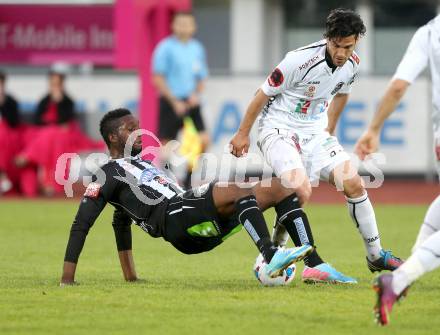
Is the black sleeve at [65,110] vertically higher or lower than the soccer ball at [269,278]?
lower

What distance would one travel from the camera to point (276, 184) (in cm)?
816

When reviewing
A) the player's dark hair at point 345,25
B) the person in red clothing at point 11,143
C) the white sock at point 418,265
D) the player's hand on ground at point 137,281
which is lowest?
the person in red clothing at point 11,143

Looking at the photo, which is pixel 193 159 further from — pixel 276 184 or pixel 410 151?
pixel 276 184

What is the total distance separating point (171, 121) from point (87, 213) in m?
8.82

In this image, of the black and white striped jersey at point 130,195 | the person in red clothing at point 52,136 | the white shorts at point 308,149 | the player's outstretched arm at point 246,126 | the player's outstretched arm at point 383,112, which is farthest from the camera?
the person in red clothing at point 52,136

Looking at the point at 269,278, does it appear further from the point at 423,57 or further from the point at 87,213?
the point at 423,57

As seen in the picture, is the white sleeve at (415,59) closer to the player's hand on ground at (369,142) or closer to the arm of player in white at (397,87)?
the arm of player in white at (397,87)

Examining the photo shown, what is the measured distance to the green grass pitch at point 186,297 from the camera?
6512mm

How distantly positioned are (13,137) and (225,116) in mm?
3773

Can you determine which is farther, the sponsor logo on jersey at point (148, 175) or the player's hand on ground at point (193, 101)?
the player's hand on ground at point (193, 101)

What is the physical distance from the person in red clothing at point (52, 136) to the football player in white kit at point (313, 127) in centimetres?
963

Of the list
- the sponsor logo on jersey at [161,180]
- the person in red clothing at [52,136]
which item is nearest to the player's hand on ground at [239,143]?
the sponsor logo on jersey at [161,180]

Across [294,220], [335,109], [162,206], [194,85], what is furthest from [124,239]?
[194,85]

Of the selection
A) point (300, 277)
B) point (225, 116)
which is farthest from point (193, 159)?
point (300, 277)
